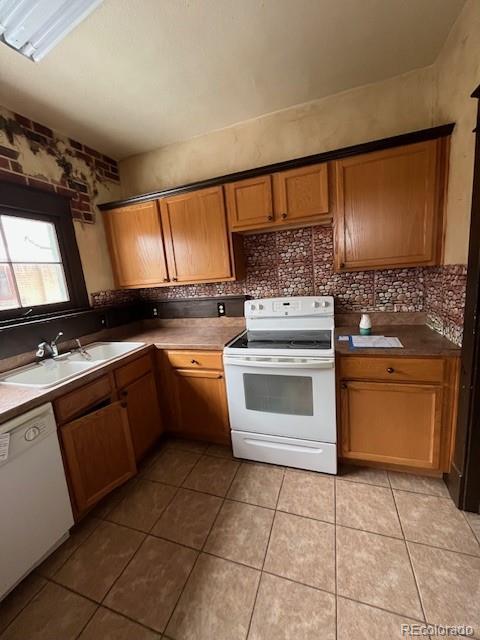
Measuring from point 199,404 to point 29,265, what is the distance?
5.23ft

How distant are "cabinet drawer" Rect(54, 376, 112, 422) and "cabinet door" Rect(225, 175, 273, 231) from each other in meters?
1.42

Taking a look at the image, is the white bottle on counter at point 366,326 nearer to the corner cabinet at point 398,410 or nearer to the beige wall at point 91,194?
the corner cabinet at point 398,410

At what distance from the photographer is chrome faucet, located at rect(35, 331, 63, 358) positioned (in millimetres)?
1790

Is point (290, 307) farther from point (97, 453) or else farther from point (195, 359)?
point (97, 453)

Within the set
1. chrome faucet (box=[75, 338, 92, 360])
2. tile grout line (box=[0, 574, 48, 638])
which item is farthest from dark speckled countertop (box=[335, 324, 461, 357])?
tile grout line (box=[0, 574, 48, 638])

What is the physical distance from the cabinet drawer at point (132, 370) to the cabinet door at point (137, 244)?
718mm

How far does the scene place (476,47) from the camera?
123cm

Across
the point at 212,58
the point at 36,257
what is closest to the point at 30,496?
the point at 36,257

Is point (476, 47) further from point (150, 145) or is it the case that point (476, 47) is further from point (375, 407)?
point (150, 145)

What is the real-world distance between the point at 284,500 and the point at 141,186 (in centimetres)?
283

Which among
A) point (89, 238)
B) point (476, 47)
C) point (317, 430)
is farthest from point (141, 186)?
point (317, 430)

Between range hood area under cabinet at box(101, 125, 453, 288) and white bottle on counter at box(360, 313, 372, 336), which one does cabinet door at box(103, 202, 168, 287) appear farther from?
white bottle on counter at box(360, 313, 372, 336)

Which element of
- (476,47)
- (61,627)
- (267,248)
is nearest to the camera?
(61,627)

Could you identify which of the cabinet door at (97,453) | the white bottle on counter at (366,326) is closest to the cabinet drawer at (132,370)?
the cabinet door at (97,453)
